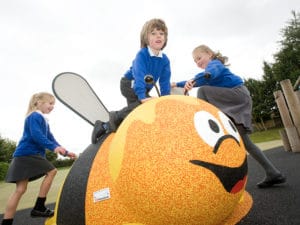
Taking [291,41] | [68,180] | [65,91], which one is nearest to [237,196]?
[68,180]

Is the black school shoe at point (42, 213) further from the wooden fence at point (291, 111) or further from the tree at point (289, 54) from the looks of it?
the tree at point (289, 54)

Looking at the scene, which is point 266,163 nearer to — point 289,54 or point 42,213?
point 42,213

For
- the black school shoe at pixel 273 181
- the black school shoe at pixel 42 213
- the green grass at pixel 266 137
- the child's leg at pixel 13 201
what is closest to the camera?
the black school shoe at pixel 273 181

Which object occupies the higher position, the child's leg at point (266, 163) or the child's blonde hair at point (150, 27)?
the child's blonde hair at point (150, 27)

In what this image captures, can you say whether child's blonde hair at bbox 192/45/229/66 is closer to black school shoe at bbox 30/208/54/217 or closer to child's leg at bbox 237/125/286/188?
child's leg at bbox 237/125/286/188

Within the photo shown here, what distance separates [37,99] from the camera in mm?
3939

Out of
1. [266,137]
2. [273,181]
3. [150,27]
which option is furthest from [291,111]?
[266,137]

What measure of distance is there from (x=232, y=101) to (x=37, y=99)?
8.16 ft

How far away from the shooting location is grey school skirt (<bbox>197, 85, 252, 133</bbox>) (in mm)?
3009

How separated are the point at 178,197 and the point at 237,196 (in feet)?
1.45

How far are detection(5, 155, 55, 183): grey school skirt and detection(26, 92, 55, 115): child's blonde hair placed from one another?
62cm

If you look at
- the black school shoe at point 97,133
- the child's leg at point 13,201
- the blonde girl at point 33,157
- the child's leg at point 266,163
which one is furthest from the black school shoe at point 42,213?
the child's leg at point 266,163

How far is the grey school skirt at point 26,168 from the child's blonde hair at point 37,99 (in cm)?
62

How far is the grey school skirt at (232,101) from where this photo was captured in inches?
118
